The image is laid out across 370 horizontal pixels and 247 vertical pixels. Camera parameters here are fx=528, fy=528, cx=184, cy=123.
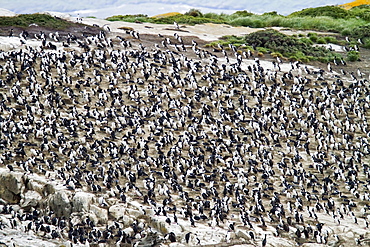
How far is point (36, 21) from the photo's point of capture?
50.5 m

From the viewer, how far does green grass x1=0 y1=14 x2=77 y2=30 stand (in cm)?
4941

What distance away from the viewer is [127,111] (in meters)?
36.0

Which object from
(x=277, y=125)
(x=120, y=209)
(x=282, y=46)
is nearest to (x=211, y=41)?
(x=282, y=46)

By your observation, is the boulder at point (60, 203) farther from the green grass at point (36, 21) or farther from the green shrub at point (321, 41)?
the green shrub at point (321, 41)

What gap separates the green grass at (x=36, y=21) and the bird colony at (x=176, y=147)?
14.1 ft

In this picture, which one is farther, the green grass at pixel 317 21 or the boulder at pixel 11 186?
the green grass at pixel 317 21

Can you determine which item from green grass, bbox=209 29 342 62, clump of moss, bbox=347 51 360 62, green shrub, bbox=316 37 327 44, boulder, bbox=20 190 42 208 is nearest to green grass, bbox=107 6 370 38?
green shrub, bbox=316 37 327 44

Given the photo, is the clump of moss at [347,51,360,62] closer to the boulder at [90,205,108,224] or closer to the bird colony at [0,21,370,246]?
the bird colony at [0,21,370,246]

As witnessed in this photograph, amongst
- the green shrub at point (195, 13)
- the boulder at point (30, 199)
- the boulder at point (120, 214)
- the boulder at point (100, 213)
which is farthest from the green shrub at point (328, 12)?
the boulder at point (30, 199)

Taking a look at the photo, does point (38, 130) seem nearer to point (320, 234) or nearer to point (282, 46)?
point (320, 234)

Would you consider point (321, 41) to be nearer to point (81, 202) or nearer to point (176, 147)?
point (176, 147)

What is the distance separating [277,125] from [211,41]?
18112 mm

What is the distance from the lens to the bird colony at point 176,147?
86.4 feet

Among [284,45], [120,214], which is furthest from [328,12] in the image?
[120,214]
